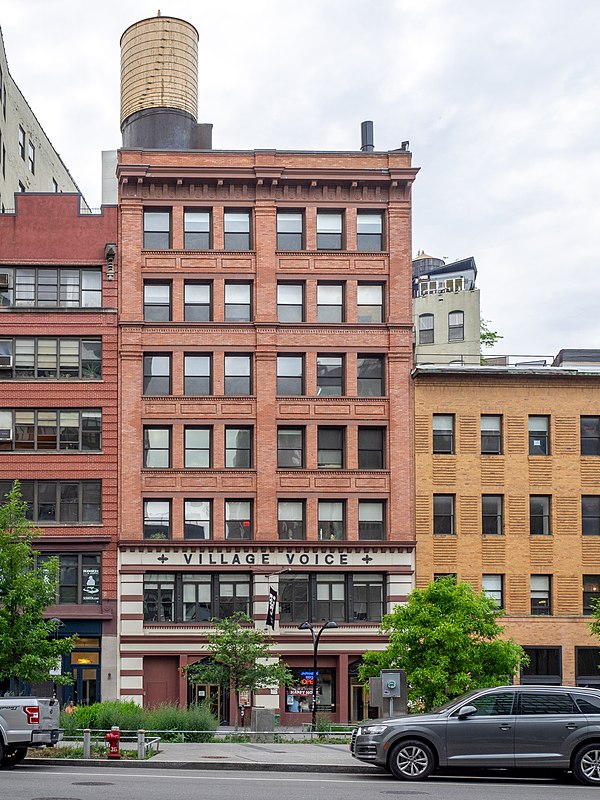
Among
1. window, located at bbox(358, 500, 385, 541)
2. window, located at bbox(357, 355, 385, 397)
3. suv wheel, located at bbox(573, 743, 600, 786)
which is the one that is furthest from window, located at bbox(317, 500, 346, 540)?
suv wheel, located at bbox(573, 743, 600, 786)

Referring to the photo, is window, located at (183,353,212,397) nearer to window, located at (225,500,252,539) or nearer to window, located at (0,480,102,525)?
window, located at (225,500,252,539)

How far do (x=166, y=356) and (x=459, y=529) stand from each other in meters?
14.7

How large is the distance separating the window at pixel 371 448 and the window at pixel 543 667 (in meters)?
10.1

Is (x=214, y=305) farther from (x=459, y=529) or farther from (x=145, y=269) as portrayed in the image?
(x=459, y=529)

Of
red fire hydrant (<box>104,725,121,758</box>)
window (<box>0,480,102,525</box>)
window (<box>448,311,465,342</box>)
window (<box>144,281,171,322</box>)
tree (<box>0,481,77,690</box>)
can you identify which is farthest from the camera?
window (<box>448,311,465,342</box>)

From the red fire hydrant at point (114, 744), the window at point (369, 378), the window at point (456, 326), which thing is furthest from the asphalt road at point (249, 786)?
the window at point (456, 326)

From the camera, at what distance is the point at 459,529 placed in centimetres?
5100

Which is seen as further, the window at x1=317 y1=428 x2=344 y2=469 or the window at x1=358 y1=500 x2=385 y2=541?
the window at x1=317 y1=428 x2=344 y2=469

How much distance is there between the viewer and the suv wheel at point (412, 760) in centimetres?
2292

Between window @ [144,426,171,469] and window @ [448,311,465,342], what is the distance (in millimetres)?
25800

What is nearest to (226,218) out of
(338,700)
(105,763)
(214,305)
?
(214,305)

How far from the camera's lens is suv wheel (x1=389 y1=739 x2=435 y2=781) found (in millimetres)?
22922

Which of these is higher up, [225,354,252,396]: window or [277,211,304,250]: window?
[277,211,304,250]: window

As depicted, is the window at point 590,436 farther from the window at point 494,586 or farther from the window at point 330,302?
the window at point 330,302
